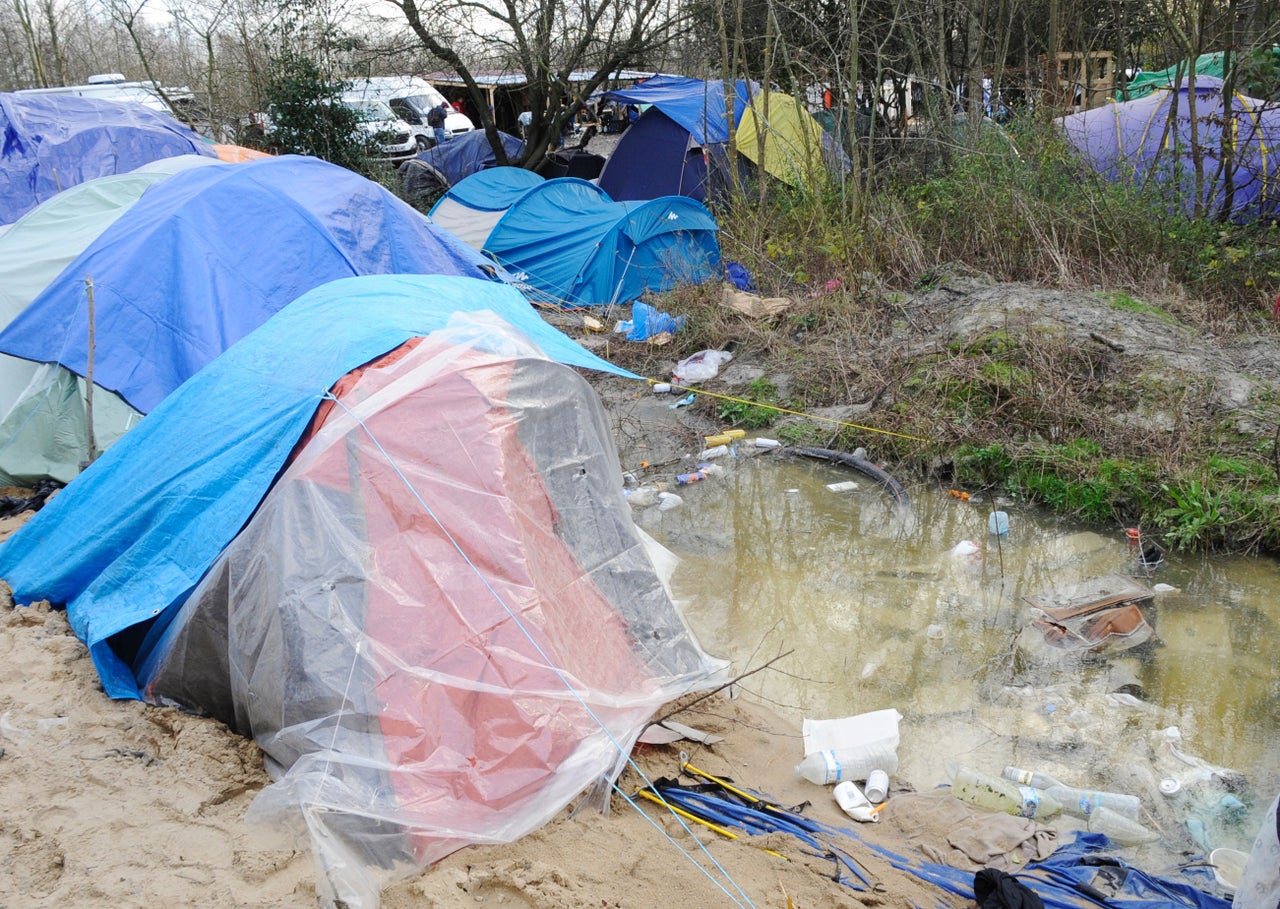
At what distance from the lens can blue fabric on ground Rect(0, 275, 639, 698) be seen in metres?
3.59

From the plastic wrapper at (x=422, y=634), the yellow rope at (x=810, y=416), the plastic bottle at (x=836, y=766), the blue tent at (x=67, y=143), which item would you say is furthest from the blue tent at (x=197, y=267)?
the blue tent at (x=67, y=143)

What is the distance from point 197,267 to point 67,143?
6131mm

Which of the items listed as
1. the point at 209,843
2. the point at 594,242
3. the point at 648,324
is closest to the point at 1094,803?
the point at 209,843

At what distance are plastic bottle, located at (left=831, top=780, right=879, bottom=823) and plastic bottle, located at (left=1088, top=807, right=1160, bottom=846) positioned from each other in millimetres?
785

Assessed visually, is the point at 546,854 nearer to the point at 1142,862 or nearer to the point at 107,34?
the point at 1142,862

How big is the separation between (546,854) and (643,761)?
706mm

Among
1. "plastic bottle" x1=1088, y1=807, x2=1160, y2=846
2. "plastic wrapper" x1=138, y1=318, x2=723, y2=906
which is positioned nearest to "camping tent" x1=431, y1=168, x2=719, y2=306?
"plastic wrapper" x1=138, y1=318, x2=723, y2=906

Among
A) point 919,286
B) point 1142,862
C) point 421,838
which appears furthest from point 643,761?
point 919,286

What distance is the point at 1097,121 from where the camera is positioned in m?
9.85

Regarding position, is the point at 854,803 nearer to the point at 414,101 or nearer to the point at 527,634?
the point at 527,634

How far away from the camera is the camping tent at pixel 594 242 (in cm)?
956

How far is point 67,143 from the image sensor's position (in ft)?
34.8

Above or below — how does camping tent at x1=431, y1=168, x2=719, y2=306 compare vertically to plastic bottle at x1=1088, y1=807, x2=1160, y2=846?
above

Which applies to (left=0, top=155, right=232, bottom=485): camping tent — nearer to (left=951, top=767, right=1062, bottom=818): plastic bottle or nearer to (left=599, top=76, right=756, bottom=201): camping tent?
(left=951, top=767, right=1062, bottom=818): plastic bottle
